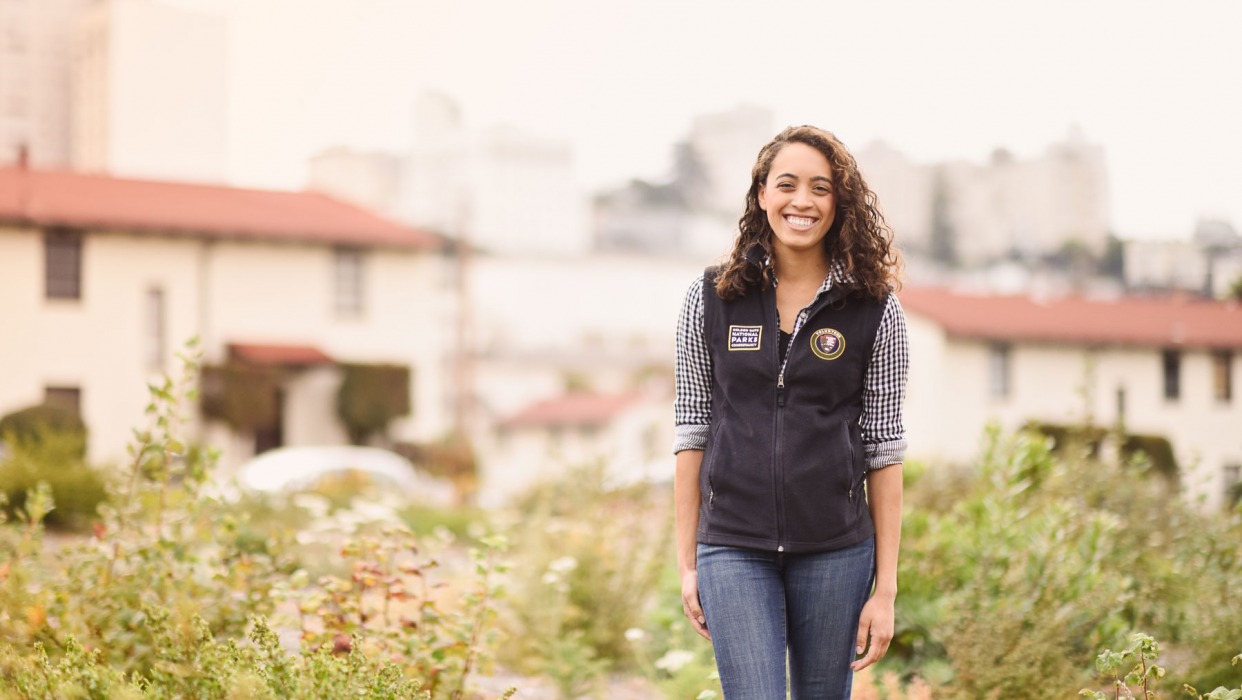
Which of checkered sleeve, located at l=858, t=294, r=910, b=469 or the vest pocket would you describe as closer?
the vest pocket

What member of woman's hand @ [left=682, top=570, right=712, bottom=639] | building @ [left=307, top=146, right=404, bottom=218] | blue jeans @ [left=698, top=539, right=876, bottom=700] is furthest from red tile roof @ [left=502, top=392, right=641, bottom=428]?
blue jeans @ [left=698, top=539, right=876, bottom=700]

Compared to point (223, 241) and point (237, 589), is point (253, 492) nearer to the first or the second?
point (237, 589)

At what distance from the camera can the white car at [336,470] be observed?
23.6m

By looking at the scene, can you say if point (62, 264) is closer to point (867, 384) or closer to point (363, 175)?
point (867, 384)

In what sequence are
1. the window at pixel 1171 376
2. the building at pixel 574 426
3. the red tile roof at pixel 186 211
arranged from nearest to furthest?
the red tile roof at pixel 186 211, the window at pixel 1171 376, the building at pixel 574 426

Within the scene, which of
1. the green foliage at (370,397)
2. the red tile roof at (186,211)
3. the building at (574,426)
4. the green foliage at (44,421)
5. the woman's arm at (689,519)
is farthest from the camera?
the building at (574,426)

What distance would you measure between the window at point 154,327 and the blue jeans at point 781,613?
2865 cm

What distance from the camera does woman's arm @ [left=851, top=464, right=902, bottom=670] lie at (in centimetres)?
330

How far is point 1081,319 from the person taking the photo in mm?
38750

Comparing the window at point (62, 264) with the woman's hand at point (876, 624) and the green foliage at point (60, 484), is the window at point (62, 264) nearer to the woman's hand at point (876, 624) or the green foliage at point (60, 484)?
the green foliage at point (60, 484)

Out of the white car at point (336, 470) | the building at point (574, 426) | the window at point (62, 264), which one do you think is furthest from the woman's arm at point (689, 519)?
the building at point (574, 426)

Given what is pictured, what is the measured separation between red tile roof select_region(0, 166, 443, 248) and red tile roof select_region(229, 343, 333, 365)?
2.57m

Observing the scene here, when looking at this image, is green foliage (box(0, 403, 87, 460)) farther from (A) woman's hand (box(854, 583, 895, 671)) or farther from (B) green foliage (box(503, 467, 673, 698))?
(A) woman's hand (box(854, 583, 895, 671))

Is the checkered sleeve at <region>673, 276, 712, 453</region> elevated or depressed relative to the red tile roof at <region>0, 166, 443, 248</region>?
depressed
